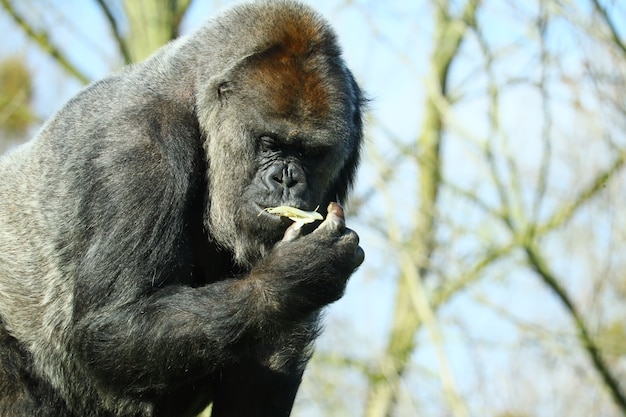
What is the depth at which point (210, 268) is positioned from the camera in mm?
6312

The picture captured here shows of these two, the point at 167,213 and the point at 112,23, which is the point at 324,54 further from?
the point at 112,23

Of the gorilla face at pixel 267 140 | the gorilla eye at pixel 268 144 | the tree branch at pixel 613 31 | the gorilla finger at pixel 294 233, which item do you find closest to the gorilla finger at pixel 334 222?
the gorilla finger at pixel 294 233

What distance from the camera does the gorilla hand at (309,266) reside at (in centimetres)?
532

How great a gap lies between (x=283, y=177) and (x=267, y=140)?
28 centimetres

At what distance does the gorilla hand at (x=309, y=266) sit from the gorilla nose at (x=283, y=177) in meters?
0.32

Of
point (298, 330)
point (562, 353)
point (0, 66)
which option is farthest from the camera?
point (0, 66)

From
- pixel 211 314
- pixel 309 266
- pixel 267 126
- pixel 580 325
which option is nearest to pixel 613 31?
pixel 267 126

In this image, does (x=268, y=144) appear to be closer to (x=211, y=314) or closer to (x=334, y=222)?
(x=334, y=222)

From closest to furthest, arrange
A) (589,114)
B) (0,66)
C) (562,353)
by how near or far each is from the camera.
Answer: (589,114), (562,353), (0,66)

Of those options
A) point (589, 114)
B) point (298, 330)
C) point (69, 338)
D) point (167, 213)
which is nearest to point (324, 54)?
point (167, 213)

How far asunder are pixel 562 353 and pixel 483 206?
226cm

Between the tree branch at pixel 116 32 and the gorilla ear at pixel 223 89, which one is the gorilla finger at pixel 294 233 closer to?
the gorilla ear at pixel 223 89

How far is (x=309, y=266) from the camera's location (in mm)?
5305

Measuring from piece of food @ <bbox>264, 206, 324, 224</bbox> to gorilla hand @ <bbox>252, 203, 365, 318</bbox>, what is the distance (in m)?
0.04
